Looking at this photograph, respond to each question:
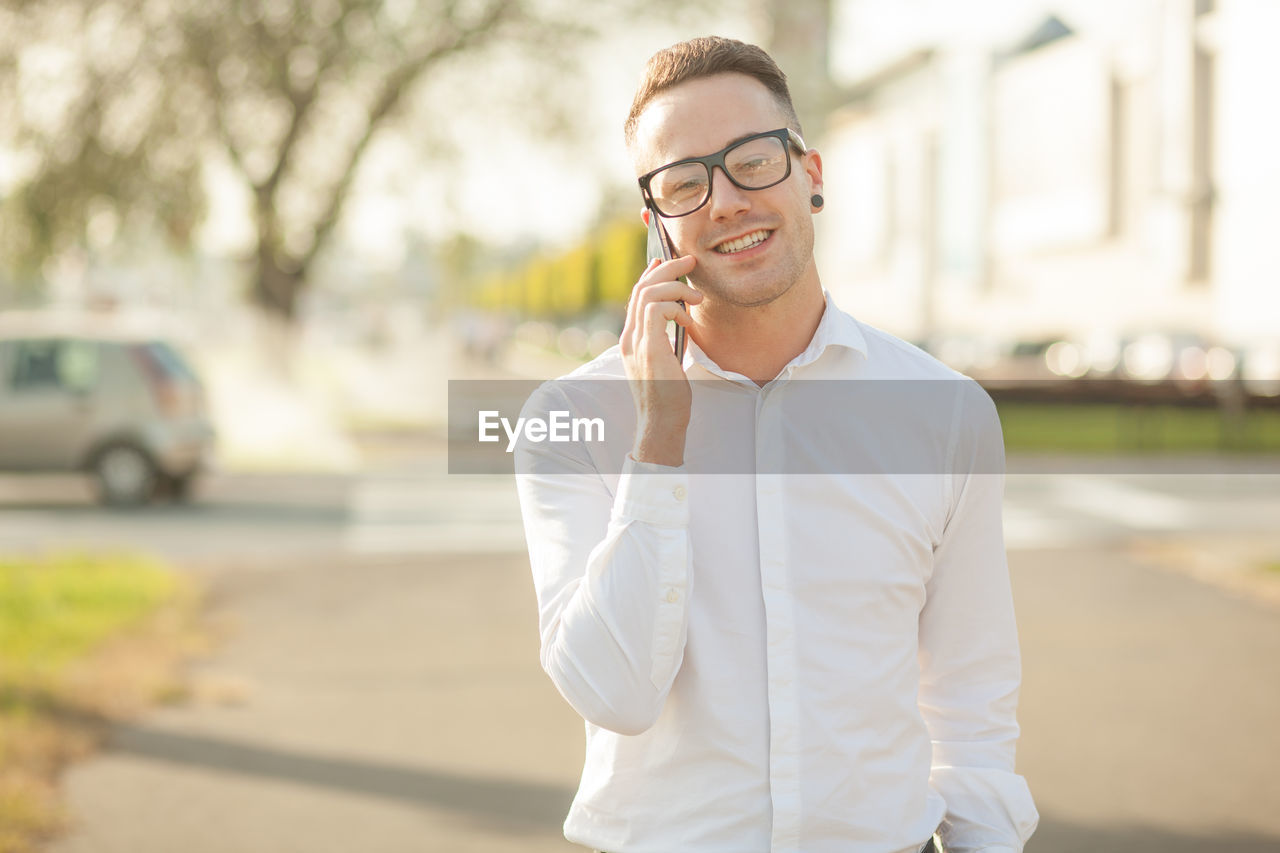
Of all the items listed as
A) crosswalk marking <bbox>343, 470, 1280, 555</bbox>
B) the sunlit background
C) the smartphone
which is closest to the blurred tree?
the sunlit background

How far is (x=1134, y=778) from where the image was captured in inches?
196

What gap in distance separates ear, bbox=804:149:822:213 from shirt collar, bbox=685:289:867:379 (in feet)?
0.55

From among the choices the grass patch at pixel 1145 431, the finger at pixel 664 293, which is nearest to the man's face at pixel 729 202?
the finger at pixel 664 293

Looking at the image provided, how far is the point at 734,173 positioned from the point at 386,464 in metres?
15.3

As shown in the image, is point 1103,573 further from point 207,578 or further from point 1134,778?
point 207,578

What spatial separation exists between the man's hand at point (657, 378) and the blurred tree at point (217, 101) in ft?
37.9

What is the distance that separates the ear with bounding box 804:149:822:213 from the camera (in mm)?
1976

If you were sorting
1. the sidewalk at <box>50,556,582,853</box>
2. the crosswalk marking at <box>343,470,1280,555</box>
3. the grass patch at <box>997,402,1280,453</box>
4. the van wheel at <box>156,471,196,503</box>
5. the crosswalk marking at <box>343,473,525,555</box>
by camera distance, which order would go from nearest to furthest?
the sidewalk at <box>50,556,582,853</box> < the crosswalk marking at <box>343,473,525,555</box> < the crosswalk marking at <box>343,470,1280,555</box> < the van wheel at <box>156,471,196,503</box> < the grass patch at <box>997,402,1280,453</box>

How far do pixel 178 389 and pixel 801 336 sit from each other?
12.0 m

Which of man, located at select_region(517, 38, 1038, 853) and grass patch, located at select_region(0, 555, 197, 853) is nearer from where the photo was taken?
man, located at select_region(517, 38, 1038, 853)

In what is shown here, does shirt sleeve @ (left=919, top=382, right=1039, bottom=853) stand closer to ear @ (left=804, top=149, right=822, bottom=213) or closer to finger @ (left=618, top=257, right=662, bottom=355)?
ear @ (left=804, top=149, right=822, bottom=213)

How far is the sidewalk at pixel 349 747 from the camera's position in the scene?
4508mm

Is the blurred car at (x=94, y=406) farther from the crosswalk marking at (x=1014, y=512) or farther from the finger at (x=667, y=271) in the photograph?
the finger at (x=667, y=271)

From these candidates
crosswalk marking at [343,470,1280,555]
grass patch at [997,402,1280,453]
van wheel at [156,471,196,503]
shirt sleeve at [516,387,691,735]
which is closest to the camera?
shirt sleeve at [516,387,691,735]
